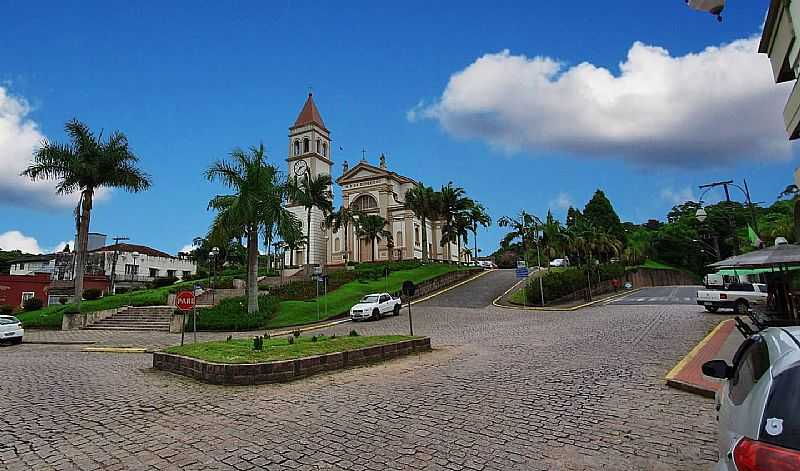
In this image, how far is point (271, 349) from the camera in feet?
35.6

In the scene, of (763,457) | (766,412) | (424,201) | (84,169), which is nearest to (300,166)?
(424,201)

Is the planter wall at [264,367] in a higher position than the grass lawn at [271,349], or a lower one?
lower

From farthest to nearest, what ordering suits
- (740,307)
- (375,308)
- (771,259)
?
(375,308) < (740,307) < (771,259)

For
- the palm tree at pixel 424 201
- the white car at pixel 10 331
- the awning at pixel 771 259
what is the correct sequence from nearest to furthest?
the awning at pixel 771 259 → the white car at pixel 10 331 → the palm tree at pixel 424 201

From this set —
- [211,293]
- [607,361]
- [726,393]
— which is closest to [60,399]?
[726,393]

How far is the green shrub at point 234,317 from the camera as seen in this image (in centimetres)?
2331

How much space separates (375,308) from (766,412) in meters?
23.9

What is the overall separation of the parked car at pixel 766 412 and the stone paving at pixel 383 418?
6.38ft

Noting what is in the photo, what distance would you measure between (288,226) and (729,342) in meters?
18.7

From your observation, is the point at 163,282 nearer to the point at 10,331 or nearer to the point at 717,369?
the point at 10,331

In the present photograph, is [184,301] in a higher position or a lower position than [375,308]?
higher

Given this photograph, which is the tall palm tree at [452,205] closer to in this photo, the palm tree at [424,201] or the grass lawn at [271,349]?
the palm tree at [424,201]

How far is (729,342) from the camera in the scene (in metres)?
12.3

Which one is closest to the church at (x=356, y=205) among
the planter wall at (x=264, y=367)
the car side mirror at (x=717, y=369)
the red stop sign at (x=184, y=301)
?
the red stop sign at (x=184, y=301)
